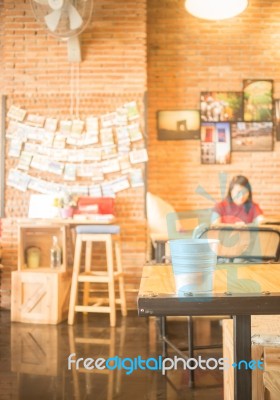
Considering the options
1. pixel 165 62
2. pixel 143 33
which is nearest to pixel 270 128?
pixel 165 62

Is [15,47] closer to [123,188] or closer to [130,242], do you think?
[123,188]

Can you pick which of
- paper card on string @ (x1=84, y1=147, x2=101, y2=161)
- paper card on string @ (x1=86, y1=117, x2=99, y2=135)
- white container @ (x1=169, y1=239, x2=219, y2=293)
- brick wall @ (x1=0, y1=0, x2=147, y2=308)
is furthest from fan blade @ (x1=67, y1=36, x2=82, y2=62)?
white container @ (x1=169, y1=239, x2=219, y2=293)

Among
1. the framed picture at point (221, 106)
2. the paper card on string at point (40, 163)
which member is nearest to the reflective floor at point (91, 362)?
the paper card on string at point (40, 163)

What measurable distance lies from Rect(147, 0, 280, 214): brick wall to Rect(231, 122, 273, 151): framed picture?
0.56 feet

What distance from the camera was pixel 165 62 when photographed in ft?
18.6

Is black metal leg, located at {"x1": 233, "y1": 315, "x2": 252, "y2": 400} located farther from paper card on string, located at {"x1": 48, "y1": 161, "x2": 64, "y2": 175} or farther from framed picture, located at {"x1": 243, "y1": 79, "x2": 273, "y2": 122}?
framed picture, located at {"x1": 243, "y1": 79, "x2": 273, "y2": 122}

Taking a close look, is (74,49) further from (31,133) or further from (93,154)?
(93,154)

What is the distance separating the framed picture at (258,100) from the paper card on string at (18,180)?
8.50 feet

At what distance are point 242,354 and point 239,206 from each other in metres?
3.69

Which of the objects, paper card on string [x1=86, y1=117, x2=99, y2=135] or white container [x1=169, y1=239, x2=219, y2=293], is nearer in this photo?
white container [x1=169, y1=239, x2=219, y2=293]

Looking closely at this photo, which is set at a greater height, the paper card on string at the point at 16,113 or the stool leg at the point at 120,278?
the paper card on string at the point at 16,113

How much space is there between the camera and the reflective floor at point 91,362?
253 centimetres

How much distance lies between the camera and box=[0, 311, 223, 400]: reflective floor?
253 centimetres

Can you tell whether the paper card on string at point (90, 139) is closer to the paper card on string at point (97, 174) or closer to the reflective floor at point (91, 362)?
the paper card on string at point (97, 174)
